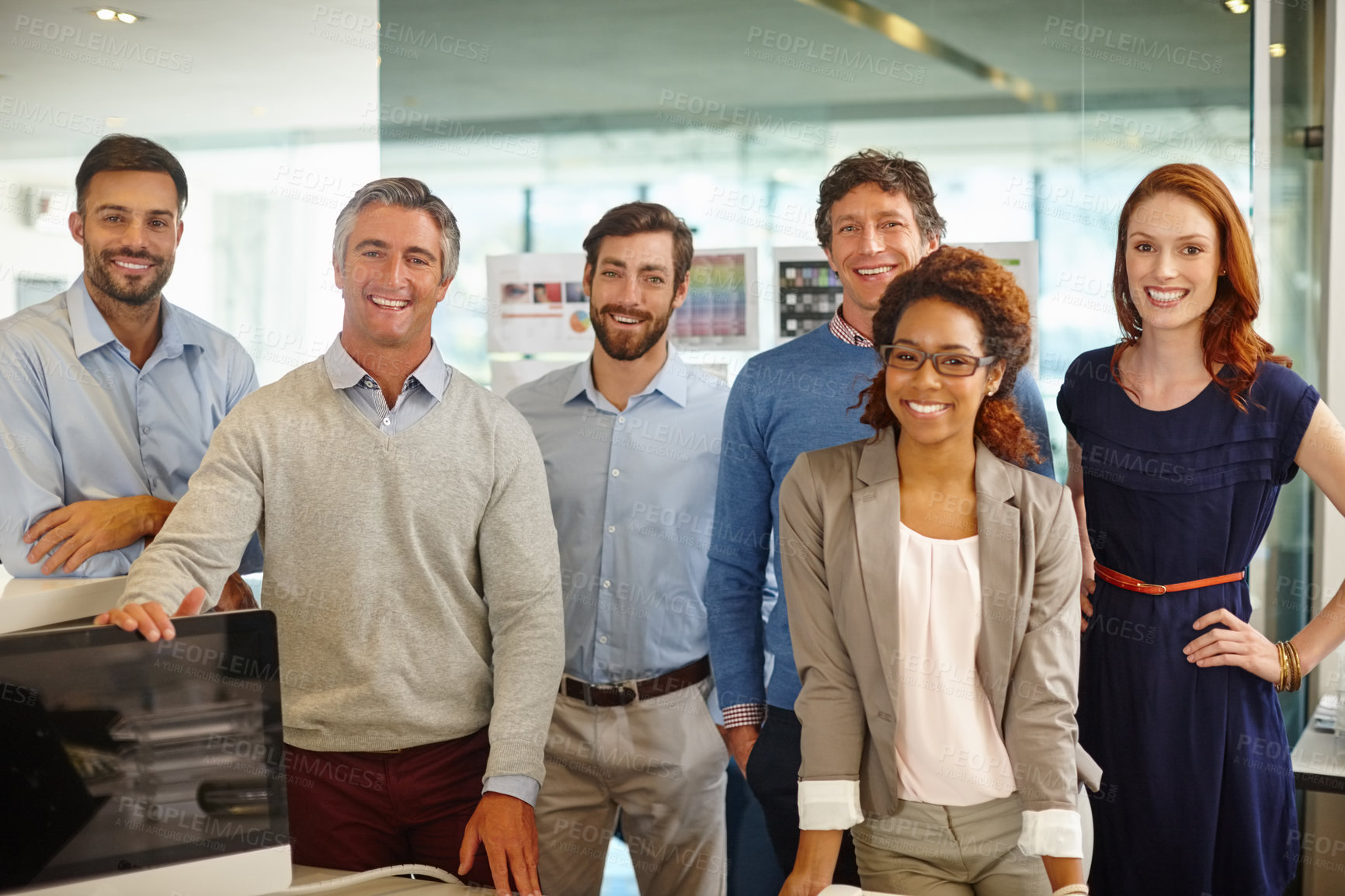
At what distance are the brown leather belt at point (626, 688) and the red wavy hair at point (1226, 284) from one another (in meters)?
1.36

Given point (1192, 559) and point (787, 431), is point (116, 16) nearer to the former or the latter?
point (787, 431)

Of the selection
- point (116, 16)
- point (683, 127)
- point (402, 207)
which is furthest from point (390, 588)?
point (116, 16)

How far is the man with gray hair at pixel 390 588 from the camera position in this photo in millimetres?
2086

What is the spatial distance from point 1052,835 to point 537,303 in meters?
2.74

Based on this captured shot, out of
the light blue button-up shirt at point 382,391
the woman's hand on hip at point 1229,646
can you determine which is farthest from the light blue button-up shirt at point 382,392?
Answer: the woman's hand on hip at point 1229,646

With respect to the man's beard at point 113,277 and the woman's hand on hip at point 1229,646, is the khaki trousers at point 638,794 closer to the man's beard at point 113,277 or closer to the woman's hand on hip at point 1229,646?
A: the woman's hand on hip at point 1229,646

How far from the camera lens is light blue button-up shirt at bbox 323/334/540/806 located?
2.17 metres

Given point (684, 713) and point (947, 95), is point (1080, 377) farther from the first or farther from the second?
point (947, 95)

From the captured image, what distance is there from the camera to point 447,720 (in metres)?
2.13

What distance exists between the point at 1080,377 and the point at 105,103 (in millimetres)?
4307

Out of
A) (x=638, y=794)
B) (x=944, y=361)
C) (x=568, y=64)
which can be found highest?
(x=568, y=64)

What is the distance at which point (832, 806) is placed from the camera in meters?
1.71

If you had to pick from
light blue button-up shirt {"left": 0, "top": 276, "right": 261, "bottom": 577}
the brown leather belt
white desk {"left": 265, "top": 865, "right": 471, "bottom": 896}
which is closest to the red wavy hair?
the brown leather belt

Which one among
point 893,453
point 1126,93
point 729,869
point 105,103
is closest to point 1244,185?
point 1126,93
